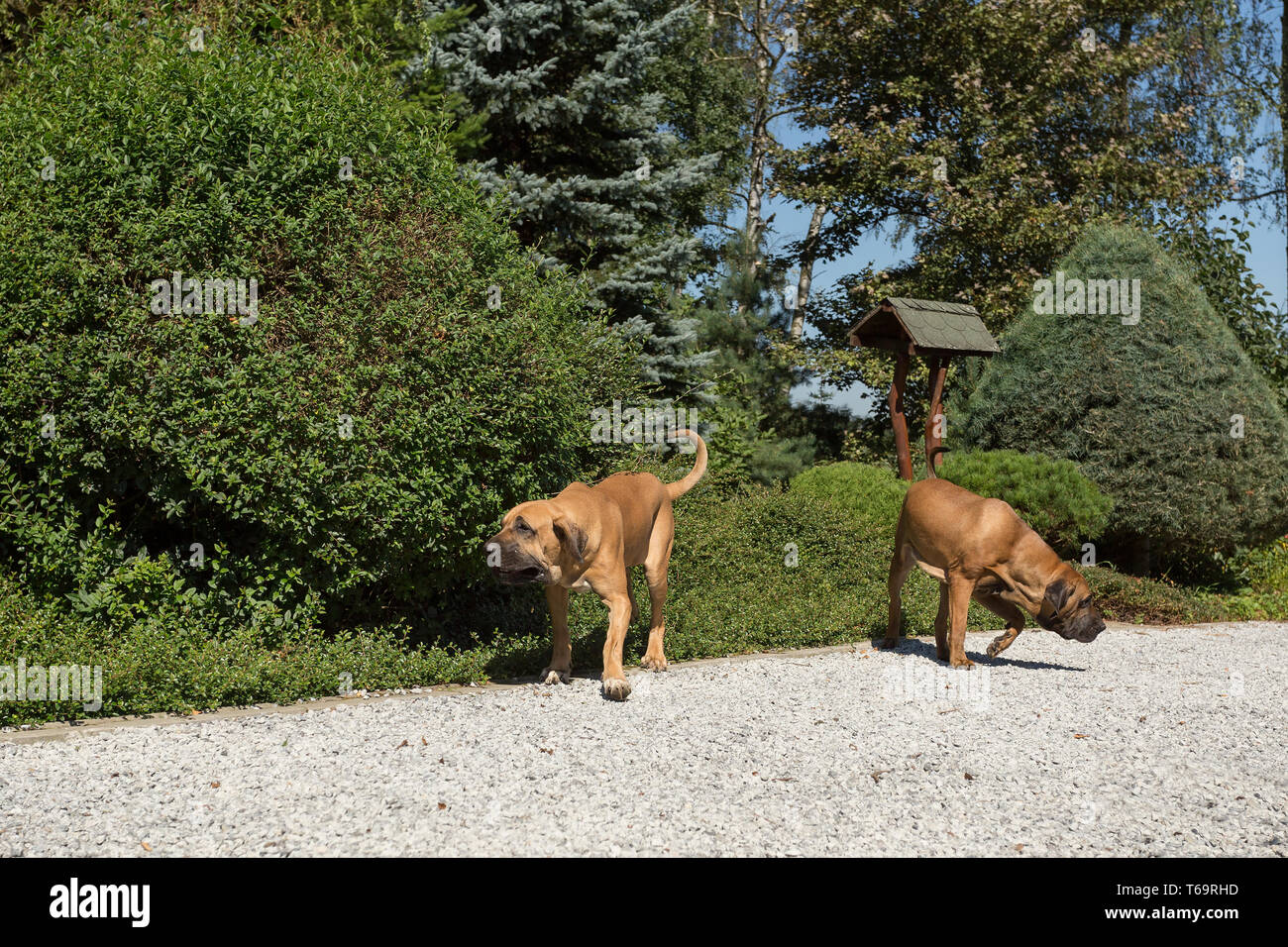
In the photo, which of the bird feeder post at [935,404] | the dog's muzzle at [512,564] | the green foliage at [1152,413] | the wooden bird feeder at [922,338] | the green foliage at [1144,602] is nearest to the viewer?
the dog's muzzle at [512,564]

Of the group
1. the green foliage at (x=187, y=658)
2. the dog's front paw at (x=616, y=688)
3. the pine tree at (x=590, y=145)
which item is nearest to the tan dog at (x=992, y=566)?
the dog's front paw at (x=616, y=688)

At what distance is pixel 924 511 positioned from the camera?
23.5ft

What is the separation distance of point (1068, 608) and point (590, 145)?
1019 centimetres

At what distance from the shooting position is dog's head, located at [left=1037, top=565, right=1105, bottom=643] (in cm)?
682

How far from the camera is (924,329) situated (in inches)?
435

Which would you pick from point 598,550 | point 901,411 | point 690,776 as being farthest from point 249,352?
point 901,411

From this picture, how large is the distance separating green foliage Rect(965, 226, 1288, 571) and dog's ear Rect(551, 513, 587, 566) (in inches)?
332

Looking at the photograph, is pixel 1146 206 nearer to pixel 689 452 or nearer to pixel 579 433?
pixel 689 452

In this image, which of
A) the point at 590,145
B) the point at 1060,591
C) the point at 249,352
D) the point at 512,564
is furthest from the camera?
the point at 590,145

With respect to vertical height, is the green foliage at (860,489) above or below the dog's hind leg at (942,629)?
above

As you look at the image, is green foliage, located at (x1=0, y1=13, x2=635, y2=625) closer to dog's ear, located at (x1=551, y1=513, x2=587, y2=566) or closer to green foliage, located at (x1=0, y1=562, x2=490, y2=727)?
green foliage, located at (x1=0, y1=562, x2=490, y2=727)

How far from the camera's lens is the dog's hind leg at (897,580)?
758 centimetres

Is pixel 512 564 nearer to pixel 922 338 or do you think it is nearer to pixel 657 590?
pixel 657 590

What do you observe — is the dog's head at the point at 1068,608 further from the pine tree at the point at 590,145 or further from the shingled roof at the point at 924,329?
the pine tree at the point at 590,145
